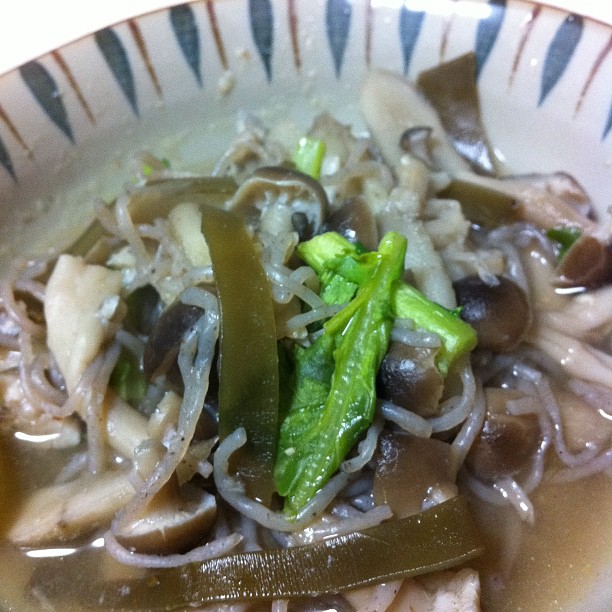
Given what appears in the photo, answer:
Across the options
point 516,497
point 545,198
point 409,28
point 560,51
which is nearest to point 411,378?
point 516,497

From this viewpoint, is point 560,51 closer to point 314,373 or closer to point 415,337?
point 415,337

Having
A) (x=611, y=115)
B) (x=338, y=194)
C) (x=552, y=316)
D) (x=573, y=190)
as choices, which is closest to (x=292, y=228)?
(x=338, y=194)

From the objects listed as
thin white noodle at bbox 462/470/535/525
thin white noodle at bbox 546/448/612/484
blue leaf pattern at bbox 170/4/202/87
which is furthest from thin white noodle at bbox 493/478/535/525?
blue leaf pattern at bbox 170/4/202/87

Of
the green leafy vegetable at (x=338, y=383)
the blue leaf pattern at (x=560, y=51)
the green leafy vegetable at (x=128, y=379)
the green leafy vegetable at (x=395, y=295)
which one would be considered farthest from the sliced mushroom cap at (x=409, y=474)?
the blue leaf pattern at (x=560, y=51)

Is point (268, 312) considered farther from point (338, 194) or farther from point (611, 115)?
point (611, 115)

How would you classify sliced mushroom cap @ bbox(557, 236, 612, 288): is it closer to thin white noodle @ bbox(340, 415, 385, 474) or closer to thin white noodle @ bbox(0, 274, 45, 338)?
thin white noodle @ bbox(340, 415, 385, 474)

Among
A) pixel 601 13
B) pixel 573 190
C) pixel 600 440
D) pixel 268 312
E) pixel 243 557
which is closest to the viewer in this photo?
pixel 243 557
